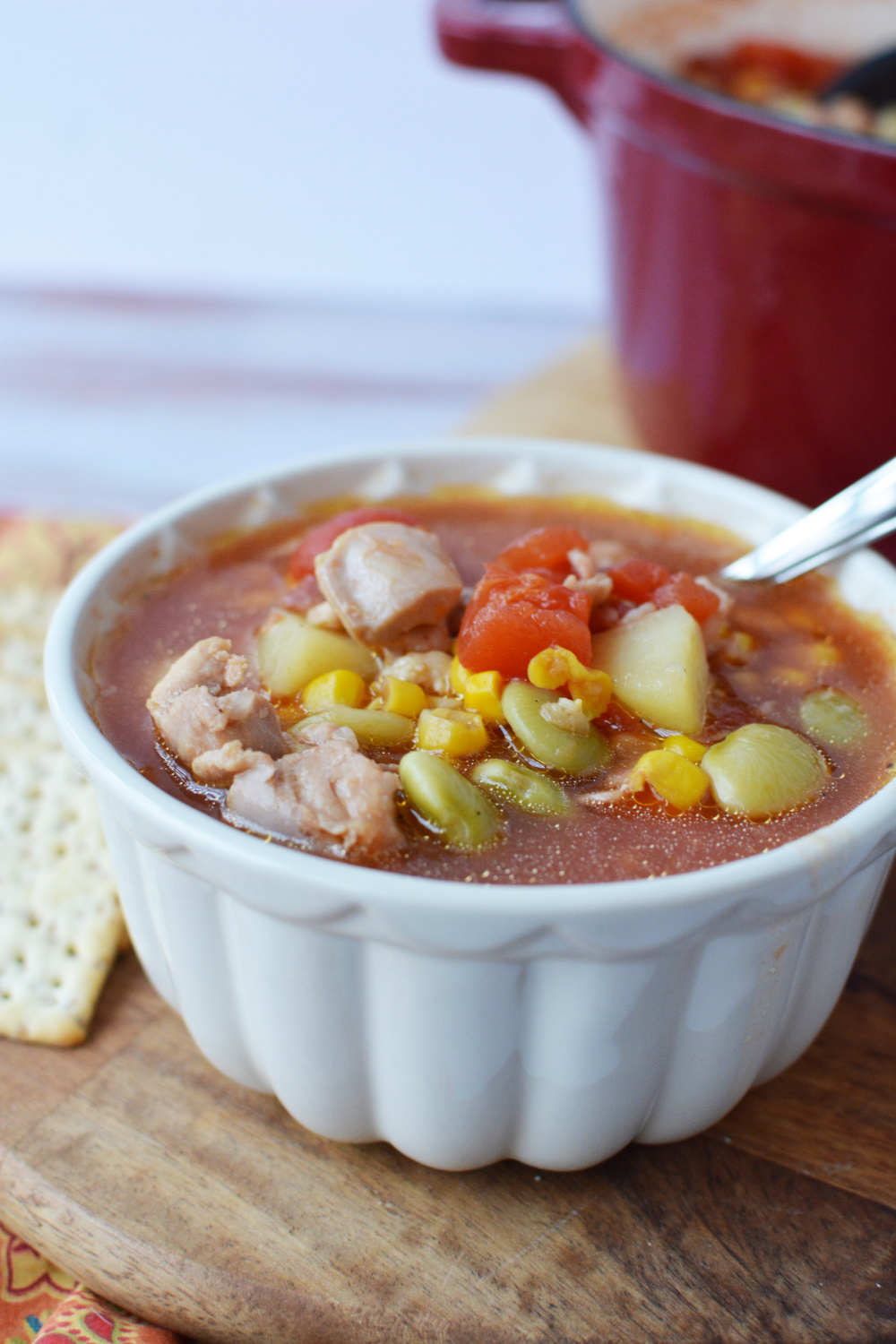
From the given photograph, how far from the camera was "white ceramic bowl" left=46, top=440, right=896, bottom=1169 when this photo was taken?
4.01 feet

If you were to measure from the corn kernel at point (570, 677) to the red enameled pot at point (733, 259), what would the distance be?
1.13 metres

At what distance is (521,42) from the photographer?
2543 mm

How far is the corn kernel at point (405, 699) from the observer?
5.15ft

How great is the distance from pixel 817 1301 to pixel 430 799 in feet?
2.58

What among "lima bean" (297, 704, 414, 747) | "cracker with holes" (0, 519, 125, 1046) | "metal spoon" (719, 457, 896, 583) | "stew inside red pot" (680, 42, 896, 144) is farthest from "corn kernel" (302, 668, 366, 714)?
"stew inside red pot" (680, 42, 896, 144)

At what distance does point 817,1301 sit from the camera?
1415 mm

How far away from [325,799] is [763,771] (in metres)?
0.55

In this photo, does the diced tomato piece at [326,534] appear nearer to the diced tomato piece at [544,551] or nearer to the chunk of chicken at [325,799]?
the diced tomato piece at [544,551]

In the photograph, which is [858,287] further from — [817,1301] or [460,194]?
[460,194]

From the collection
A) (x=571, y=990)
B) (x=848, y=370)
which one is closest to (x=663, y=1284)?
(x=571, y=990)

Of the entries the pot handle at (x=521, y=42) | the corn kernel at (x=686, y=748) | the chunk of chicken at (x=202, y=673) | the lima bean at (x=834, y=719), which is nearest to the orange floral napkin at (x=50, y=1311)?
the chunk of chicken at (x=202, y=673)

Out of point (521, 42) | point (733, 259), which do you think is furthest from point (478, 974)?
point (521, 42)

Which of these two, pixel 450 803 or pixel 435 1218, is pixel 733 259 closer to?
pixel 450 803

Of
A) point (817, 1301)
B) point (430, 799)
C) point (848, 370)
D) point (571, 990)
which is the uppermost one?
point (848, 370)
